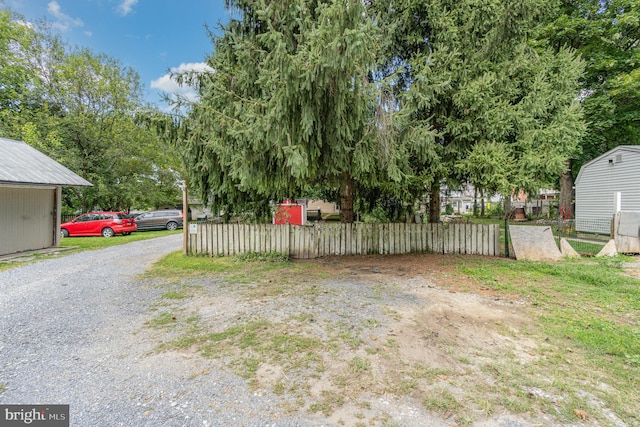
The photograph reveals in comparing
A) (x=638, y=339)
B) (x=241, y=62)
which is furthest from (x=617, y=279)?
(x=241, y=62)

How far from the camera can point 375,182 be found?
6.30 m

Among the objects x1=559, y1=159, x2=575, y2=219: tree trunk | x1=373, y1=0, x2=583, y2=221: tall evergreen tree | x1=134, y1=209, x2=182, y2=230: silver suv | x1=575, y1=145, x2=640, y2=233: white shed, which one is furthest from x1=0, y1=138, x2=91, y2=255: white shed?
x1=559, y1=159, x2=575, y2=219: tree trunk

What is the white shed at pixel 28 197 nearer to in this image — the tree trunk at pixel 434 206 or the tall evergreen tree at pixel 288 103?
the tall evergreen tree at pixel 288 103

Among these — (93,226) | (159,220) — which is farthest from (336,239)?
(159,220)

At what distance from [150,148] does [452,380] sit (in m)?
23.0

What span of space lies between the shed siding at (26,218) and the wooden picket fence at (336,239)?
6.32m

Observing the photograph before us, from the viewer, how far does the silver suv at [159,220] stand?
1842 centimetres

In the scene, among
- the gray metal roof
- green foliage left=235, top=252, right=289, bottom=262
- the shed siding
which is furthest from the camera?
the shed siding

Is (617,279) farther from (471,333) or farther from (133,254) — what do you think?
(133,254)

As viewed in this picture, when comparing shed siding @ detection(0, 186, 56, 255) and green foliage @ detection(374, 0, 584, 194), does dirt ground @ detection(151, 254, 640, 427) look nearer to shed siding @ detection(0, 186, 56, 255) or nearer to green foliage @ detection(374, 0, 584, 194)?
green foliage @ detection(374, 0, 584, 194)

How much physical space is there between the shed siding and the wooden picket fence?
632 centimetres

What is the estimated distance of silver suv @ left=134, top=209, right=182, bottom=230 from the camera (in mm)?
18422

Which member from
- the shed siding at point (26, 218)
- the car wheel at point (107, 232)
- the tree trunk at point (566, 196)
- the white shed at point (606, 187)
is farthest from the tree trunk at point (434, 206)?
the car wheel at point (107, 232)

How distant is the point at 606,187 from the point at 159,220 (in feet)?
78.0
